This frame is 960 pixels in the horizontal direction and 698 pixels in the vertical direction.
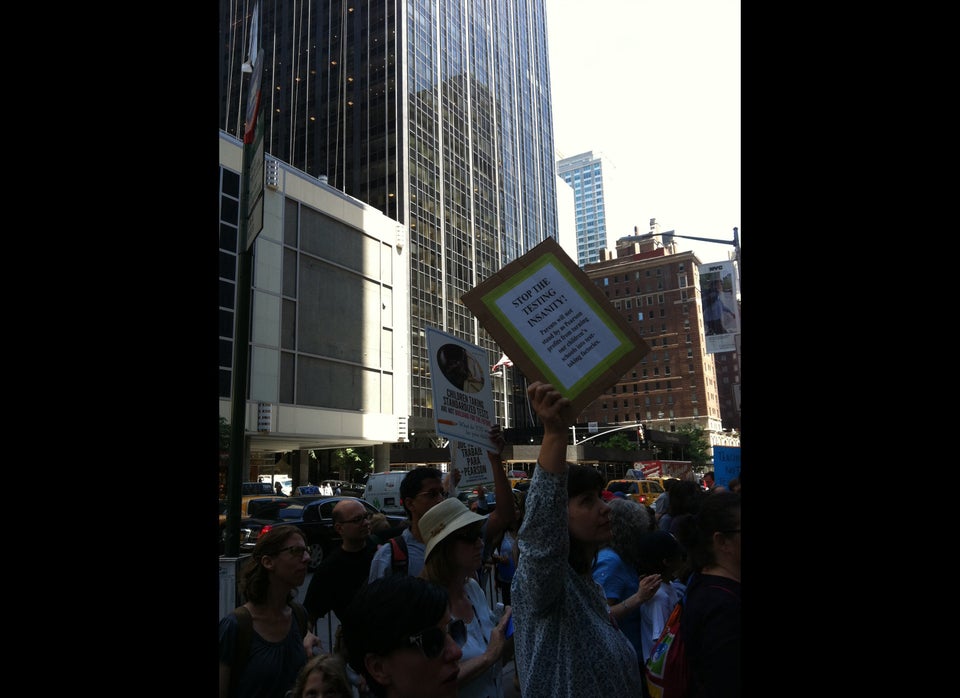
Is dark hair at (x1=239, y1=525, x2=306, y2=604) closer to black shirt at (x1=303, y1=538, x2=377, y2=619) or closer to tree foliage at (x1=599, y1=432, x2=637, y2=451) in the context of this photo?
black shirt at (x1=303, y1=538, x2=377, y2=619)

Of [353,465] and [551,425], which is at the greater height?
[551,425]

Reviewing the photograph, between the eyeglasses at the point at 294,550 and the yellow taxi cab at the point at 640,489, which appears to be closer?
the eyeglasses at the point at 294,550

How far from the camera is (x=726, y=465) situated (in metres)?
9.12

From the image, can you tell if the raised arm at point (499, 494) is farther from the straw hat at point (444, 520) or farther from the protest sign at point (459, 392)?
the straw hat at point (444, 520)

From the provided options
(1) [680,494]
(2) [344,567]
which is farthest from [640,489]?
(2) [344,567]

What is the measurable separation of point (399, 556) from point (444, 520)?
44.5 inches

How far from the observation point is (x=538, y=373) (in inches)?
101

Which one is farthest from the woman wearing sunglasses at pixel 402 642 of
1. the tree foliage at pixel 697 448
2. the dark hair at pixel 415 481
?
the tree foliage at pixel 697 448

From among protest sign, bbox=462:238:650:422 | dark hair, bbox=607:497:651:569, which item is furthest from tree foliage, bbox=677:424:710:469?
protest sign, bbox=462:238:650:422

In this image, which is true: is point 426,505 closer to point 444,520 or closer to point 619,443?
point 444,520

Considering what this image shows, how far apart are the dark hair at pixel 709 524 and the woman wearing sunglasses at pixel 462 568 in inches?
34.2

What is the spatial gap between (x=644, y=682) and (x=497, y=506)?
54.8 inches

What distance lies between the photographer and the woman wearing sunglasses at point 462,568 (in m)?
3.16

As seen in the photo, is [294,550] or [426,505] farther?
[426,505]
